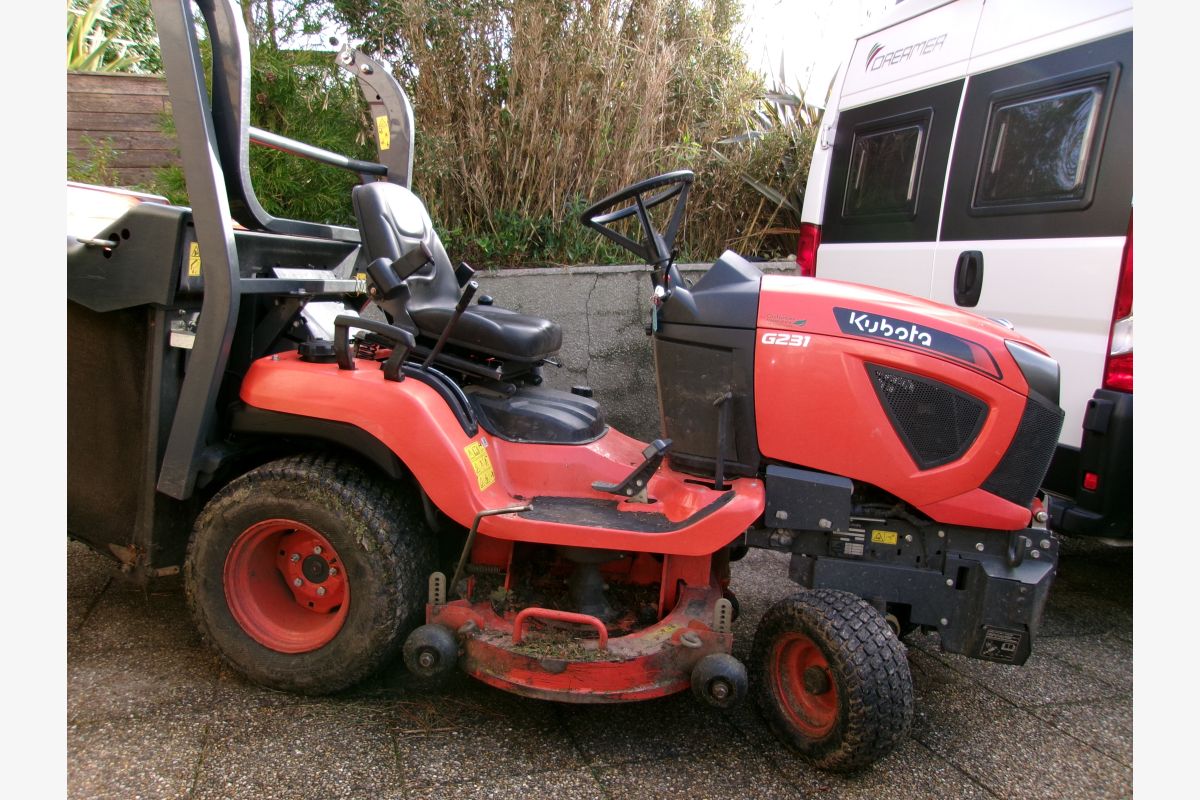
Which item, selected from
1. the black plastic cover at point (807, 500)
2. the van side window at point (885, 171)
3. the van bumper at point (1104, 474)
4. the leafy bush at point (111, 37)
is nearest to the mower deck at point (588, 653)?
the black plastic cover at point (807, 500)

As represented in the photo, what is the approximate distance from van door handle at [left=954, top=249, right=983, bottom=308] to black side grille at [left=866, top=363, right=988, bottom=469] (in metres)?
1.42

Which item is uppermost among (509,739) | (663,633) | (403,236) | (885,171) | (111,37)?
(111,37)

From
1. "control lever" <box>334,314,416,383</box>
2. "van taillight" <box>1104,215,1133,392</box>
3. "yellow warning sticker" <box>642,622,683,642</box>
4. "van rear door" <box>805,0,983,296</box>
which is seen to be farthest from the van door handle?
"control lever" <box>334,314,416,383</box>

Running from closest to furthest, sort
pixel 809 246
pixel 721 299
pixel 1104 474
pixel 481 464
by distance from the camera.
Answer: pixel 721 299, pixel 481 464, pixel 1104 474, pixel 809 246

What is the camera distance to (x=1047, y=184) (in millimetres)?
3215

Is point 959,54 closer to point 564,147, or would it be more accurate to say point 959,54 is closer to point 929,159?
point 929,159

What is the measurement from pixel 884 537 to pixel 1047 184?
185cm

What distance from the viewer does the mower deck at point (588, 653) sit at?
2154 millimetres

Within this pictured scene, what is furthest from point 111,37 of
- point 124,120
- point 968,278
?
point 968,278

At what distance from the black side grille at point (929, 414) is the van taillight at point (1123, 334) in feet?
3.43

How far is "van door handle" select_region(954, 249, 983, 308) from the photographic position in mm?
3418

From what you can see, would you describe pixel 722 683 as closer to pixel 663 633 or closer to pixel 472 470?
pixel 663 633

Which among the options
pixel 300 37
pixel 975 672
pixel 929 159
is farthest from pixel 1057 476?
pixel 300 37

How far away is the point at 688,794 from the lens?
6.65 feet
